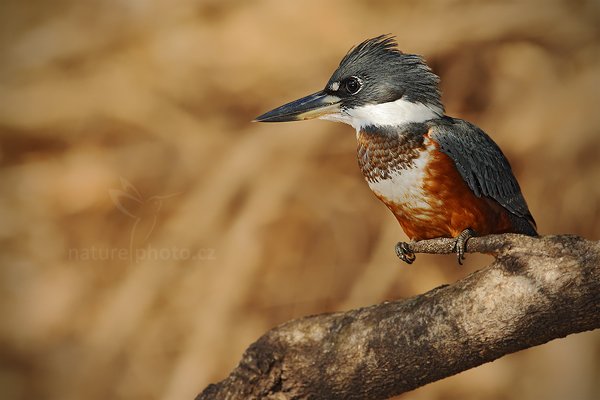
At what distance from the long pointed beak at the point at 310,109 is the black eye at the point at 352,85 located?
0.03 meters

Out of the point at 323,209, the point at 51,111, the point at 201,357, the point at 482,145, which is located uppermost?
the point at 51,111

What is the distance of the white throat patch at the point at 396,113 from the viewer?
143cm

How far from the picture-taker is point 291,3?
2.26 metres

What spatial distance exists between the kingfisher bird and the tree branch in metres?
0.06

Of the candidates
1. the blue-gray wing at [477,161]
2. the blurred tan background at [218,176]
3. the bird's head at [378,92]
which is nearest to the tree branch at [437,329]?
the blue-gray wing at [477,161]

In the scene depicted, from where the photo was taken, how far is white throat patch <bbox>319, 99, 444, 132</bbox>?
1427 mm

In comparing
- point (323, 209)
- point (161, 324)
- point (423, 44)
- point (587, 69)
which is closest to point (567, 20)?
point (587, 69)

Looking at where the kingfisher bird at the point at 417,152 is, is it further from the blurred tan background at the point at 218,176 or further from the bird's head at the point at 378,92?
the blurred tan background at the point at 218,176

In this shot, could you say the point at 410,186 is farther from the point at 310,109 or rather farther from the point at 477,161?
the point at 310,109

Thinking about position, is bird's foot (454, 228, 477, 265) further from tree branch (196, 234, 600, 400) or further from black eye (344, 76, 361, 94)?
black eye (344, 76, 361, 94)

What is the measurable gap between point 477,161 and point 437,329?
30 cm

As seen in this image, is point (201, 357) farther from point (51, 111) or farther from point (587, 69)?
point (587, 69)

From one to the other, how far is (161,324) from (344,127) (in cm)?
75

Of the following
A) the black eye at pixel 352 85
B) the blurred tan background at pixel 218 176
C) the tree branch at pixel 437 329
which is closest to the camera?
the tree branch at pixel 437 329
